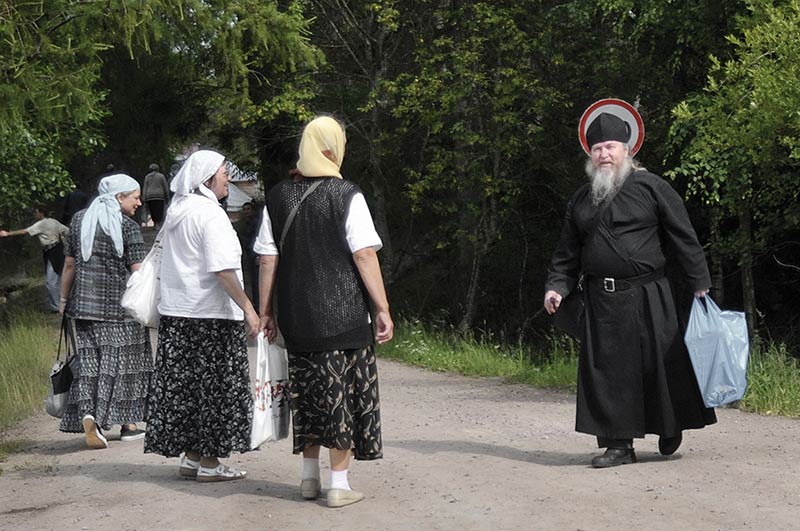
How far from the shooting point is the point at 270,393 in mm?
7035

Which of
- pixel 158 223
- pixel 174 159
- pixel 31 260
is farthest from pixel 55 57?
pixel 31 260

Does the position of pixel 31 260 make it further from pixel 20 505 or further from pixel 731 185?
pixel 20 505

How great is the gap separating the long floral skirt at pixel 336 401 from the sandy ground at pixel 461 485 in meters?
0.34

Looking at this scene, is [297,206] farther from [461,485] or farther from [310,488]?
[461,485]

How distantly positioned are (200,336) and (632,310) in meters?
2.37

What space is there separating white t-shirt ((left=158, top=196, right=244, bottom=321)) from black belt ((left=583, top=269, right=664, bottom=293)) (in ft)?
6.58

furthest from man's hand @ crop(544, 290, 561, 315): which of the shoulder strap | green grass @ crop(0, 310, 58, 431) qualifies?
green grass @ crop(0, 310, 58, 431)

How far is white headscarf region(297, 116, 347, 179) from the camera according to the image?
6.72m

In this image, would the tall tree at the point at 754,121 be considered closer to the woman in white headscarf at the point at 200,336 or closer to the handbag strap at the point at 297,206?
the woman in white headscarf at the point at 200,336

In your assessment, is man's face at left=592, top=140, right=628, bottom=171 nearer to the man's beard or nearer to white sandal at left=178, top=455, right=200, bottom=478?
the man's beard

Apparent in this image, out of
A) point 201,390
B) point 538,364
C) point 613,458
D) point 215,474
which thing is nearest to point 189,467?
point 215,474

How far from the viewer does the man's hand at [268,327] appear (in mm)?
6914

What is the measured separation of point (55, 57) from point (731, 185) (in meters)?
6.20

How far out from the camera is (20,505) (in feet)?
24.6
